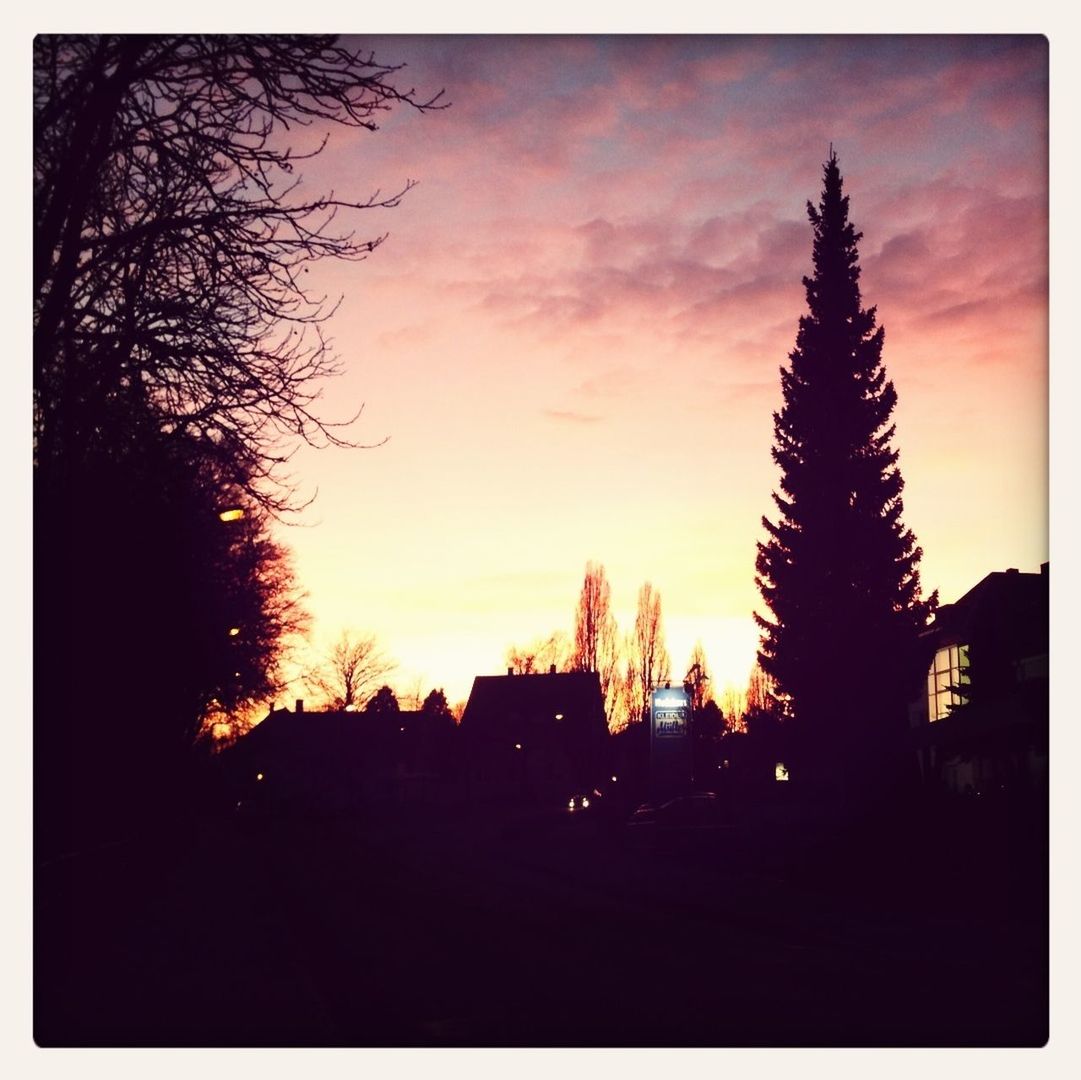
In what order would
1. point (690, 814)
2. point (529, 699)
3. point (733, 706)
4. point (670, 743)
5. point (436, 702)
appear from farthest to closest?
point (436, 702) → point (733, 706) → point (529, 699) → point (670, 743) → point (690, 814)

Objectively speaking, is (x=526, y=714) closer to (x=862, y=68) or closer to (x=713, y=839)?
(x=713, y=839)

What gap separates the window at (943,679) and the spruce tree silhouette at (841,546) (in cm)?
163

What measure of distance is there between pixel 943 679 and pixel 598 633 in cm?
3338

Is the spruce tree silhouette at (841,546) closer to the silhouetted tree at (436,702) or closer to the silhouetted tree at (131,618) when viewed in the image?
the silhouetted tree at (131,618)

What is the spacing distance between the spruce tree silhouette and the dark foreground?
41.6 ft

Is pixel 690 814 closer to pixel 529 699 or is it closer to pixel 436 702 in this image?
pixel 529 699

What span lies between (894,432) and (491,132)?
114 feet

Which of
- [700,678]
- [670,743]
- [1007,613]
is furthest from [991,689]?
[700,678]

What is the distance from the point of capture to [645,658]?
257 ft

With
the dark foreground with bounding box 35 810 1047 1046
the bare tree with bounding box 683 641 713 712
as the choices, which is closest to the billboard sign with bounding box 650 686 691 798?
the dark foreground with bounding box 35 810 1047 1046

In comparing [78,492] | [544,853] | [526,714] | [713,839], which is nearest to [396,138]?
[78,492]

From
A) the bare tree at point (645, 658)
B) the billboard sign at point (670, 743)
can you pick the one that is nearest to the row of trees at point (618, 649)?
the bare tree at point (645, 658)

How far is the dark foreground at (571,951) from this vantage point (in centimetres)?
935

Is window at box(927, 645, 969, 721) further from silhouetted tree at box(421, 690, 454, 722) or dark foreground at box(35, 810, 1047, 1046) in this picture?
silhouetted tree at box(421, 690, 454, 722)
